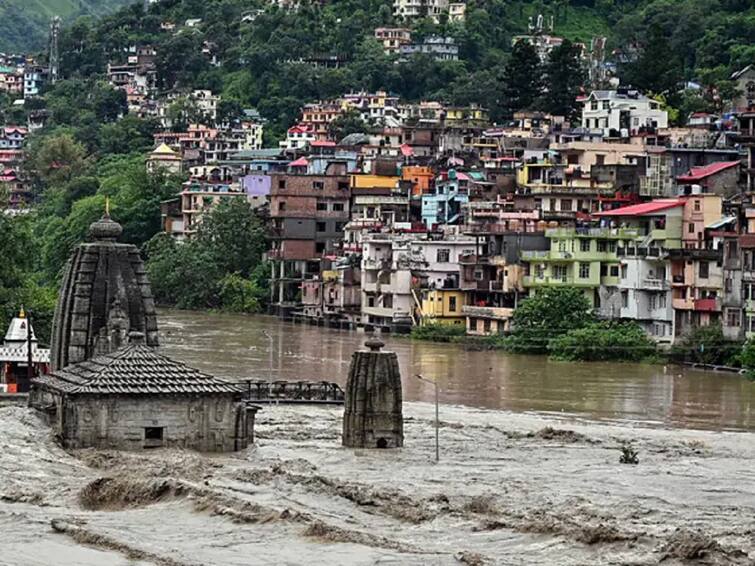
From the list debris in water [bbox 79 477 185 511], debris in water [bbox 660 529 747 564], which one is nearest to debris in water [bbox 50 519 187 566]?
debris in water [bbox 79 477 185 511]

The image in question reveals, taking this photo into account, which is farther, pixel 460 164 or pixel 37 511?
pixel 460 164

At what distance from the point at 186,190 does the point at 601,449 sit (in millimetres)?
72171

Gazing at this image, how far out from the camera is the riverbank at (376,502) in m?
33.8

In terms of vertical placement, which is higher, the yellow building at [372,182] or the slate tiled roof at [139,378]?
the yellow building at [372,182]

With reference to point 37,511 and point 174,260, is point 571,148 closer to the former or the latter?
point 174,260

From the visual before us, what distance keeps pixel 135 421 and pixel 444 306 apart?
46085 mm

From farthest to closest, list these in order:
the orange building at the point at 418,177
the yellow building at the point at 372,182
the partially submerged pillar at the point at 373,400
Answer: the yellow building at the point at 372,182 < the orange building at the point at 418,177 < the partially submerged pillar at the point at 373,400

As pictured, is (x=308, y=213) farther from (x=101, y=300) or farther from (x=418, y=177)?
(x=101, y=300)

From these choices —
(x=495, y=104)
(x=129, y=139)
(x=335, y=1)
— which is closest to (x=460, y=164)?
(x=495, y=104)

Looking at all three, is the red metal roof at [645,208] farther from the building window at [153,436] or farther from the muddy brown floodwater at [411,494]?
the building window at [153,436]

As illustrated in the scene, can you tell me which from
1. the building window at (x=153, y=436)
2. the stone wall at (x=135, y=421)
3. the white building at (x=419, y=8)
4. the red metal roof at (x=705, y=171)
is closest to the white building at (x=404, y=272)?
the red metal roof at (x=705, y=171)

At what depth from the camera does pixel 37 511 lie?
1455 inches

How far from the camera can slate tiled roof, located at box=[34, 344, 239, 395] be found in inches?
1665

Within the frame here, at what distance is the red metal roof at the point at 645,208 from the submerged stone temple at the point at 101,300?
35.7 meters
